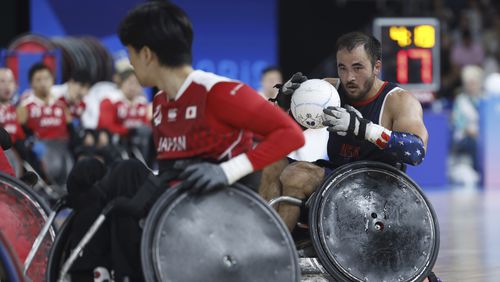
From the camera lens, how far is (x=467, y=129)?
17.4m

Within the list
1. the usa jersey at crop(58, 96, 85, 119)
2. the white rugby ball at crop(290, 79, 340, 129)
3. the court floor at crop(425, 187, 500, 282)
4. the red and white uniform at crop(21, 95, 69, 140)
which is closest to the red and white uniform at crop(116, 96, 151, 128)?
the usa jersey at crop(58, 96, 85, 119)

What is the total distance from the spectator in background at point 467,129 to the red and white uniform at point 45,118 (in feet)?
20.1

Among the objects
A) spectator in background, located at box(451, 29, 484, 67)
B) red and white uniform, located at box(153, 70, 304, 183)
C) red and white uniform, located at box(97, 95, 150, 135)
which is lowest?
spectator in background, located at box(451, 29, 484, 67)

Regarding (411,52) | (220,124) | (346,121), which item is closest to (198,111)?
(220,124)

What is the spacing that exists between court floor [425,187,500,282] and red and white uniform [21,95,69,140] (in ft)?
14.6

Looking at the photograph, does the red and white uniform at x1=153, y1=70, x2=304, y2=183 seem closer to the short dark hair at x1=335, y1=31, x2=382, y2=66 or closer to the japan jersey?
the japan jersey

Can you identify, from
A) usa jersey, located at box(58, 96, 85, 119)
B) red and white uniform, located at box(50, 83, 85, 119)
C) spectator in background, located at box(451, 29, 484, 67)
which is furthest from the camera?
spectator in background, located at box(451, 29, 484, 67)

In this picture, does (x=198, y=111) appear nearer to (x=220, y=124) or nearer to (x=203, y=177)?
(x=220, y=124)

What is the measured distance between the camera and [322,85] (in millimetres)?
6066

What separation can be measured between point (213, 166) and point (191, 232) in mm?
267

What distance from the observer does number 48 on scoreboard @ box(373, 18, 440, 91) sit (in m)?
15.9

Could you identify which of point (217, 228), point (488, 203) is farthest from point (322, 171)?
point (488, 203)

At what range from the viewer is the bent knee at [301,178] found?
6203 millimetres

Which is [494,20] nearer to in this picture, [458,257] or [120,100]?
[120,100]
